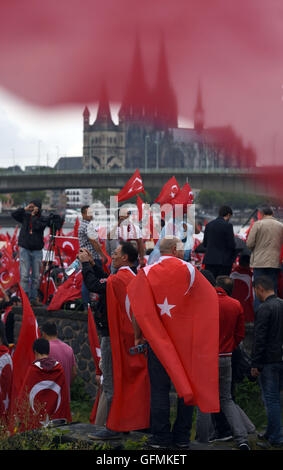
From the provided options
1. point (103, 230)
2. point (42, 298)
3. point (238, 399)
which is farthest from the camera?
point (103, 230)

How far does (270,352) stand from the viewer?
724 centimetres

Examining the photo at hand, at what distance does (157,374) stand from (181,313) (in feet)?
1.90

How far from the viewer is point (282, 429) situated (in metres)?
7.34

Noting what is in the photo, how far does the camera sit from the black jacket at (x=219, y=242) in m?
10.7

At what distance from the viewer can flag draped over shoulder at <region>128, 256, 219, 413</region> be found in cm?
637

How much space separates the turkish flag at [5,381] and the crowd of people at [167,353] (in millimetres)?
12

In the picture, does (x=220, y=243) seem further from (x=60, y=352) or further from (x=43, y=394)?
(x=43, y=394)

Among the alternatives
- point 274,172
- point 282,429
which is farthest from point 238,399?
point 274,172

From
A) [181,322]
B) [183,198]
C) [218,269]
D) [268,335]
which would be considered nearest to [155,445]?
[181,322]

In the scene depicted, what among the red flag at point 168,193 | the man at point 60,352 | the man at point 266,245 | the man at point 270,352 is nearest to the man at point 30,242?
the red flag at point 168,193

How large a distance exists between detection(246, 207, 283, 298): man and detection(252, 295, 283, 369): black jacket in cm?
289

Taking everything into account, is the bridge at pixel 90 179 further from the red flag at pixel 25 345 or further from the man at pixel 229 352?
the man at pixel 229 352

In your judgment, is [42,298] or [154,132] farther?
[154,132]

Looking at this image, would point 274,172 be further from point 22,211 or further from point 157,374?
point 157,374
